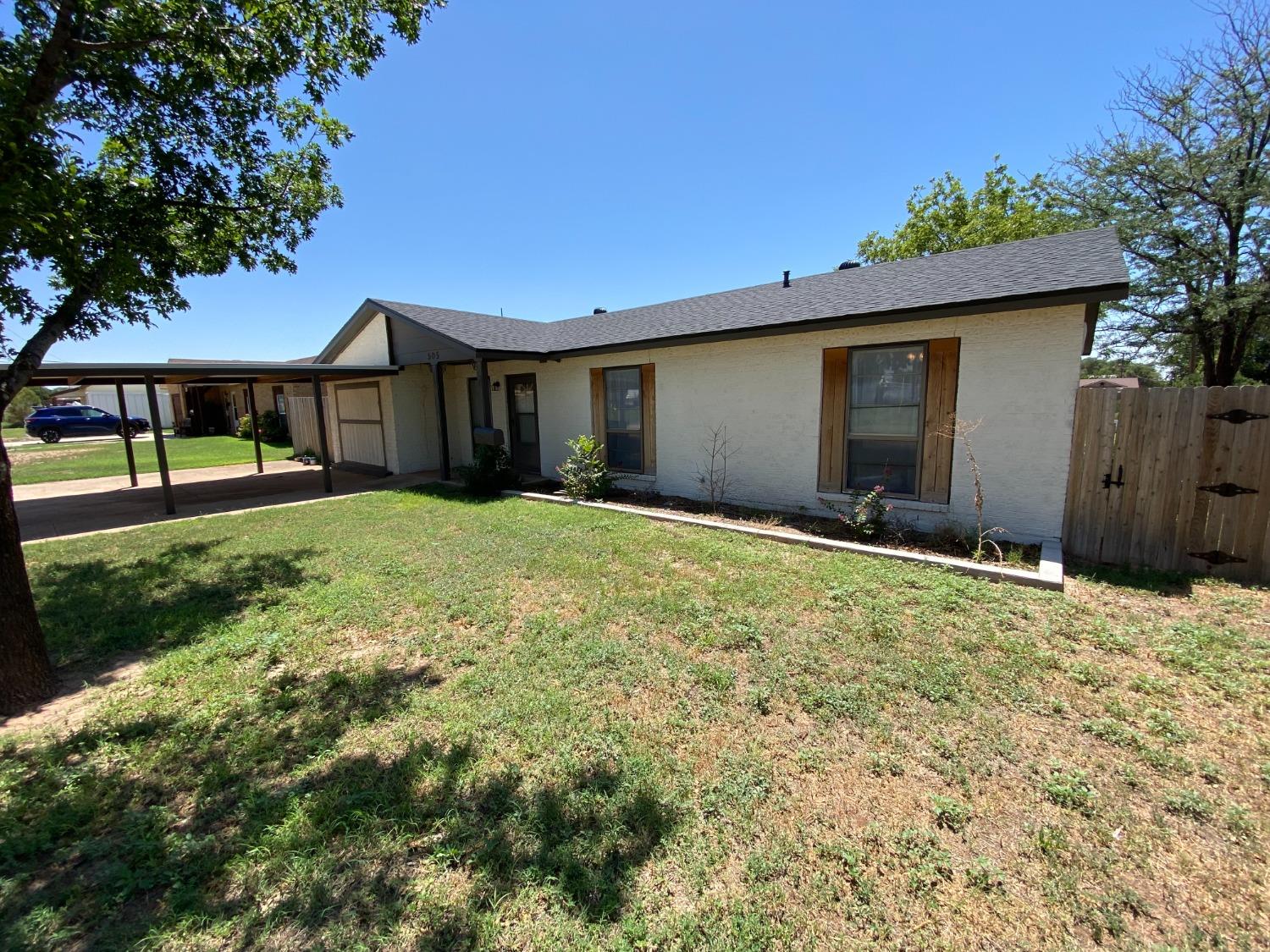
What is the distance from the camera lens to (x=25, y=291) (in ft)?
13.3

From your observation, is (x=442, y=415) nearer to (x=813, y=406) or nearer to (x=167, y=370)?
(x=167, y=370)

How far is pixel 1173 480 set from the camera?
538cm

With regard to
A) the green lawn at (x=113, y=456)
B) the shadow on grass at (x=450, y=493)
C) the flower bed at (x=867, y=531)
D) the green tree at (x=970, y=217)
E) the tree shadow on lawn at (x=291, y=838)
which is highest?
the green tree at (x=970, y=217)

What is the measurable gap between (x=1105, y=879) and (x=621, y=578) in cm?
401

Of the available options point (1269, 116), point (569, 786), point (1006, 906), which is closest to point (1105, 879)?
point (1006, 906)

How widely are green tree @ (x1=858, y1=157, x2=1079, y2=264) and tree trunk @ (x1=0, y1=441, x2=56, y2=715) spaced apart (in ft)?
85.4

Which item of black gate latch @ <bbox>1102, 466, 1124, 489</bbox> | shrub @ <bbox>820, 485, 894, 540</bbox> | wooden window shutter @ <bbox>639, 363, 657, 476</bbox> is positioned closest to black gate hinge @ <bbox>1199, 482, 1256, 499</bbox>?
black gate latch @ <bbox>1102, 466, 1124, 489</bbox>

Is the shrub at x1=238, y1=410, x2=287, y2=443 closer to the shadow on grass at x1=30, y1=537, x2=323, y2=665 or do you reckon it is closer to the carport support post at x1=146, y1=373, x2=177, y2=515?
the carport support post at x1=146, y1=373, x2=177, y2=515

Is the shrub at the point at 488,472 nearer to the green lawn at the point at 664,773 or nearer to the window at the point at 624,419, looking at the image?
the window at the point at 624,419

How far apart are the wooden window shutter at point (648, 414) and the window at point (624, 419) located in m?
0.05

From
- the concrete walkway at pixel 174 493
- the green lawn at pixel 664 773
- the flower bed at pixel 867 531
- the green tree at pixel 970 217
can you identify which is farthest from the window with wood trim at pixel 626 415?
the green tree at pixel 970 217

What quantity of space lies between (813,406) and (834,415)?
1.03 feet

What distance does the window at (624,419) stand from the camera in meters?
10.0

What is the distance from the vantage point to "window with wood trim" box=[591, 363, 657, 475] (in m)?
9.86
